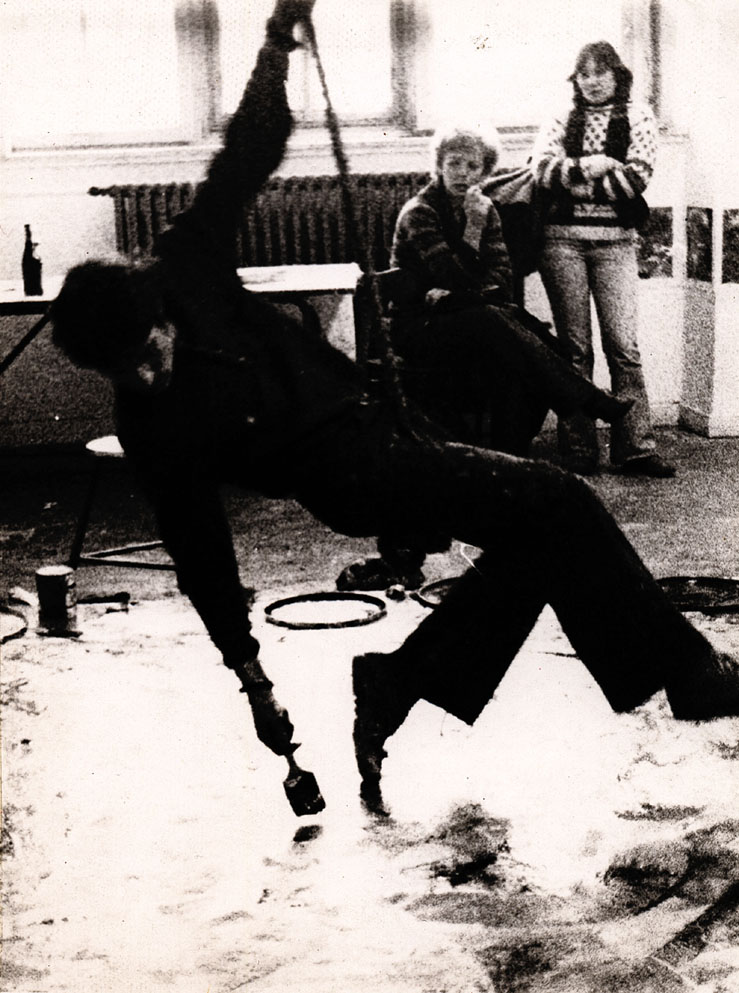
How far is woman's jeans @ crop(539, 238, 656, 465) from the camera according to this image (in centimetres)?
406

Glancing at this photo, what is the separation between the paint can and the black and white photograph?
12 millimetres

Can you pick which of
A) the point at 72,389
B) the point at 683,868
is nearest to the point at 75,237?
the point at 72,389

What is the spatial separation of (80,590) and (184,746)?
1217 mm

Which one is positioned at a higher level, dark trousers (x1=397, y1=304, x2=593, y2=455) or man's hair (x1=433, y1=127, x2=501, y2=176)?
man's hair (x1=433, y1=127, x2=501, y2=176)

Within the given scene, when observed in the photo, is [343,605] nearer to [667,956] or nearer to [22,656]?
[22,656]

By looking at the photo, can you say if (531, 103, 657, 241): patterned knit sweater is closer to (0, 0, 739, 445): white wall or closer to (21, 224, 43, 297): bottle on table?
(0, 0, 739, 445): white wall

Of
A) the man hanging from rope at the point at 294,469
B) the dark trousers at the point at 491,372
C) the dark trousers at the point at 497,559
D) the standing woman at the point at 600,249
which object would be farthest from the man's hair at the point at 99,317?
the standing woman at the point at 600,249

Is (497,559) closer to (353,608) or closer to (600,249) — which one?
(353,608)

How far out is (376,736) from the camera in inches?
110

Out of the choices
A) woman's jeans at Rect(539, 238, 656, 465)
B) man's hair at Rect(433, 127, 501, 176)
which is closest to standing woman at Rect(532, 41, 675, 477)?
woman's jeans at Rect(539, 238, 656, 465)

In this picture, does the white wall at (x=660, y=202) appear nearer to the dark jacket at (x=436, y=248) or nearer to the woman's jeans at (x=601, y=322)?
the woman's jeans at (x=601, y=322)

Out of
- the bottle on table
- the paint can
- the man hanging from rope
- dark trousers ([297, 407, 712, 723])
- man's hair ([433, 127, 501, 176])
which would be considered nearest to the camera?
the man hanging from rope

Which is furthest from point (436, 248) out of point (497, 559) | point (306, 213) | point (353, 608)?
point (497, 559)

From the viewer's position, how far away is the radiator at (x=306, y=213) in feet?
11.4
